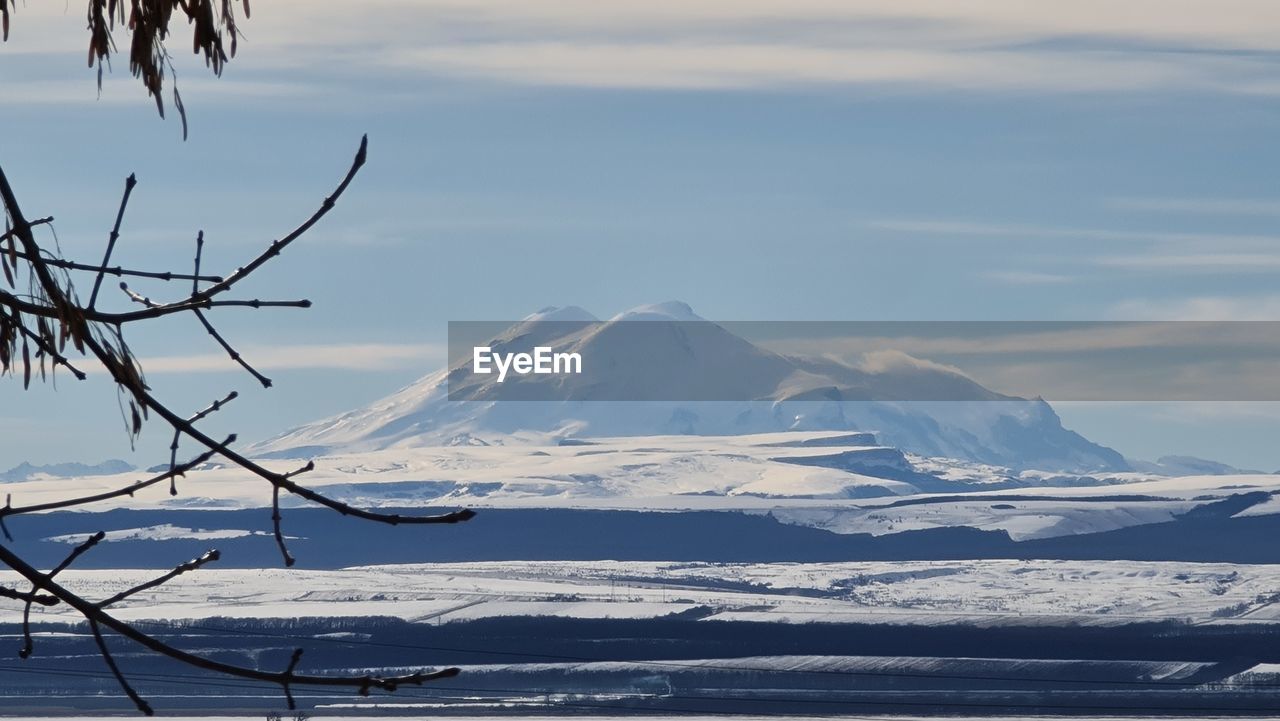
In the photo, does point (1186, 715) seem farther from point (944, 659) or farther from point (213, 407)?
point (213, 407)

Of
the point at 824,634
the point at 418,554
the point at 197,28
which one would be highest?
the point at 197,28

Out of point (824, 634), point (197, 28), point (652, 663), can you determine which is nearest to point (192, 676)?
point (652, 663)

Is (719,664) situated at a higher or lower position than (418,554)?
higher

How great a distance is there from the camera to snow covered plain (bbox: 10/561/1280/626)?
9650 cm

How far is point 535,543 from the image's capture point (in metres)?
149

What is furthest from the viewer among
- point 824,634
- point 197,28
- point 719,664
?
point 824,634

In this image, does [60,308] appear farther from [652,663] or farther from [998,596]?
[998,596]

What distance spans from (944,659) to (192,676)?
105ft

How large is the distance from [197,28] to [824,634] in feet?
281

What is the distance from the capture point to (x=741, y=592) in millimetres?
112812

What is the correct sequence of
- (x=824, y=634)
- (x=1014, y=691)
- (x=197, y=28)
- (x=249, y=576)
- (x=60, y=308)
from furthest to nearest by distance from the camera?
(x=249, y=576)
(x=824, y=634)
(x=1014, y=691)
(x=197, y=28)
(x=60, y=308)

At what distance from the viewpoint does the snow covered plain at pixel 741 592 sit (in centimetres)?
9650

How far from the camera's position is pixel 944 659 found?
8244 centimetres

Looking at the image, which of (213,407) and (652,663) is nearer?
(213,407)
